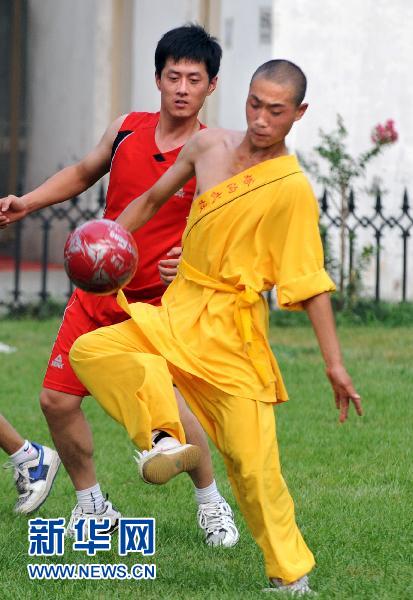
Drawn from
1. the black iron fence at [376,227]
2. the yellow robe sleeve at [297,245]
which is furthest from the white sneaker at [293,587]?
the black iron fence at [376,227]

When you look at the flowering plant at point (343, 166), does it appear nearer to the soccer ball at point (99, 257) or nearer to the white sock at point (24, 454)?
the white sock at point (24, 454)

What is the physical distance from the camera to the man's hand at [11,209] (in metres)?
5.77

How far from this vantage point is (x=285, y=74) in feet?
15.7

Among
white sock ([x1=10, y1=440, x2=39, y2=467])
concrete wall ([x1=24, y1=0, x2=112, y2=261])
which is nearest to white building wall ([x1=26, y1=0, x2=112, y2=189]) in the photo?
concrete wall ([x1=24, y1=0, x2=112, y2=261])

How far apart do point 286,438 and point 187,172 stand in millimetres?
2955

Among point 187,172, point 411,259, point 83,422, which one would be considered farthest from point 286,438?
point 411,259

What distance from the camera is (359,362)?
10.3 metres

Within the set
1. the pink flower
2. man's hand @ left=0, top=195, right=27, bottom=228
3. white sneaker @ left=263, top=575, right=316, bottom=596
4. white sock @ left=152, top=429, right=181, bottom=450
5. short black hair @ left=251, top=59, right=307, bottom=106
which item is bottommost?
white sneaker @ left=263, top=575, right=316, bottom=596

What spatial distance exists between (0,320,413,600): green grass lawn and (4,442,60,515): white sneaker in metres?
0.10

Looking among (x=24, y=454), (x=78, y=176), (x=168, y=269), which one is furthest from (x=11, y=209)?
(x=24, y=454)

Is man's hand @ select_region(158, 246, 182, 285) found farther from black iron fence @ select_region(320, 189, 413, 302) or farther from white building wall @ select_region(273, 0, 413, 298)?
white building wall @ select_region(273, 0, 413, 298)

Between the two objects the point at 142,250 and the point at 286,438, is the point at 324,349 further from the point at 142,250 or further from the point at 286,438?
the point at 286,438

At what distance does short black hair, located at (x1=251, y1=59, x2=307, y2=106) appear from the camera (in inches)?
188

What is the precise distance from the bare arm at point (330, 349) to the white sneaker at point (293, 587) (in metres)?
0.64
